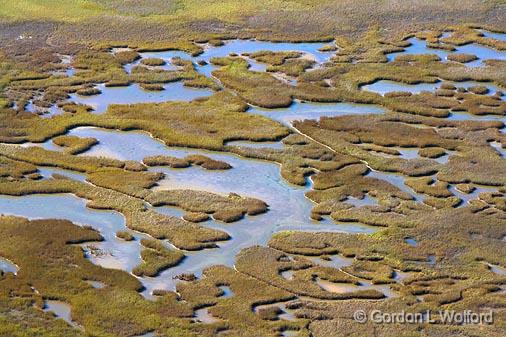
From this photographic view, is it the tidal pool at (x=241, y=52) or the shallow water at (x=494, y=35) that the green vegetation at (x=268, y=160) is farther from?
the shallow water at (x=494, y=35)

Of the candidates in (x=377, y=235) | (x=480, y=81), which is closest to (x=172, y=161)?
(x=377, y=235)

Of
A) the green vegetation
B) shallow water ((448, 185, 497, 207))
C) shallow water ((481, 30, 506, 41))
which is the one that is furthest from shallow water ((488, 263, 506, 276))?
shallow water ((481, 30, 506, 41))

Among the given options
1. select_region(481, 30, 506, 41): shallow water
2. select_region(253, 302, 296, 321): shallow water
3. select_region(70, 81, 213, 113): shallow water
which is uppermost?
select_region(481, 30, 506, 41): shallow water

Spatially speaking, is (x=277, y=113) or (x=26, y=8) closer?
(x=277, y=113)

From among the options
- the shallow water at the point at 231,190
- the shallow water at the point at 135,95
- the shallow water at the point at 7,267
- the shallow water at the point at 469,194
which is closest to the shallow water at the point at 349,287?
the shallow water at the point at 231,190

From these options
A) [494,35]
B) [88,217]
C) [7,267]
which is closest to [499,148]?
[494,35]

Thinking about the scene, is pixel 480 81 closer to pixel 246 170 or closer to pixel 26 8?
pixel 246 170

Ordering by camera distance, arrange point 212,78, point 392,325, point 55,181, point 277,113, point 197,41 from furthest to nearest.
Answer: point 197,41 → point 212,78 → point 277,113 → point 55,181 → point 392,325

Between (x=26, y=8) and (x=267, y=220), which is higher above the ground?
(x=26, y=8)

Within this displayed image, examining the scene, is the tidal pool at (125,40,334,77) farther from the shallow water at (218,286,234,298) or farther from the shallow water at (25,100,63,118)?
the shallow water at (218,286,234,298)
